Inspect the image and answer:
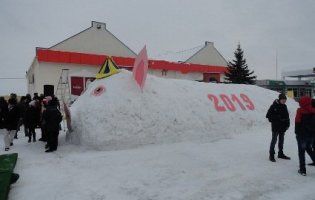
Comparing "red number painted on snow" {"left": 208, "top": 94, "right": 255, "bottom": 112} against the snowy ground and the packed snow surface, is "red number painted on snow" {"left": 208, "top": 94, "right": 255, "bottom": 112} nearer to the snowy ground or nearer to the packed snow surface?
the packed snow surface

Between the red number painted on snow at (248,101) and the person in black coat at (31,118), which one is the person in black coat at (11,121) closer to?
the person in black coat at (31,118)

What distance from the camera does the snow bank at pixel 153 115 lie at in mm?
9156

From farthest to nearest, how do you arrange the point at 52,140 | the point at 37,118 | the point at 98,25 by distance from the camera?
the point at 98,25
the point at 37,118
the point at 52,140

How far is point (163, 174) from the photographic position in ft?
21.7

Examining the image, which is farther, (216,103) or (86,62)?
(86,62)

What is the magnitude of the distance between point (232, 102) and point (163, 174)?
6.43 meters

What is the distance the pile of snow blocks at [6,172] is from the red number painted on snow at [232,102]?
688 centimetres

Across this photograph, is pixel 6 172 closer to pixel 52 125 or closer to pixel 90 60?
pixel 52 125

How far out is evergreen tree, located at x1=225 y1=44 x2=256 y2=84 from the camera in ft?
103

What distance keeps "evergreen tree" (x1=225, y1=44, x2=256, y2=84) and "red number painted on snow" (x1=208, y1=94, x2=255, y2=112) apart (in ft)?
61.0

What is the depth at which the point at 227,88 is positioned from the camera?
13062mm

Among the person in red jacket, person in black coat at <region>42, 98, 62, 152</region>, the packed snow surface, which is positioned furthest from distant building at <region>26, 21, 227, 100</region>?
the person in red jacket

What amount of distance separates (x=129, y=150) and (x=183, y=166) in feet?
6.80

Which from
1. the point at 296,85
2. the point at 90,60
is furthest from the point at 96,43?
the point at 296,85
